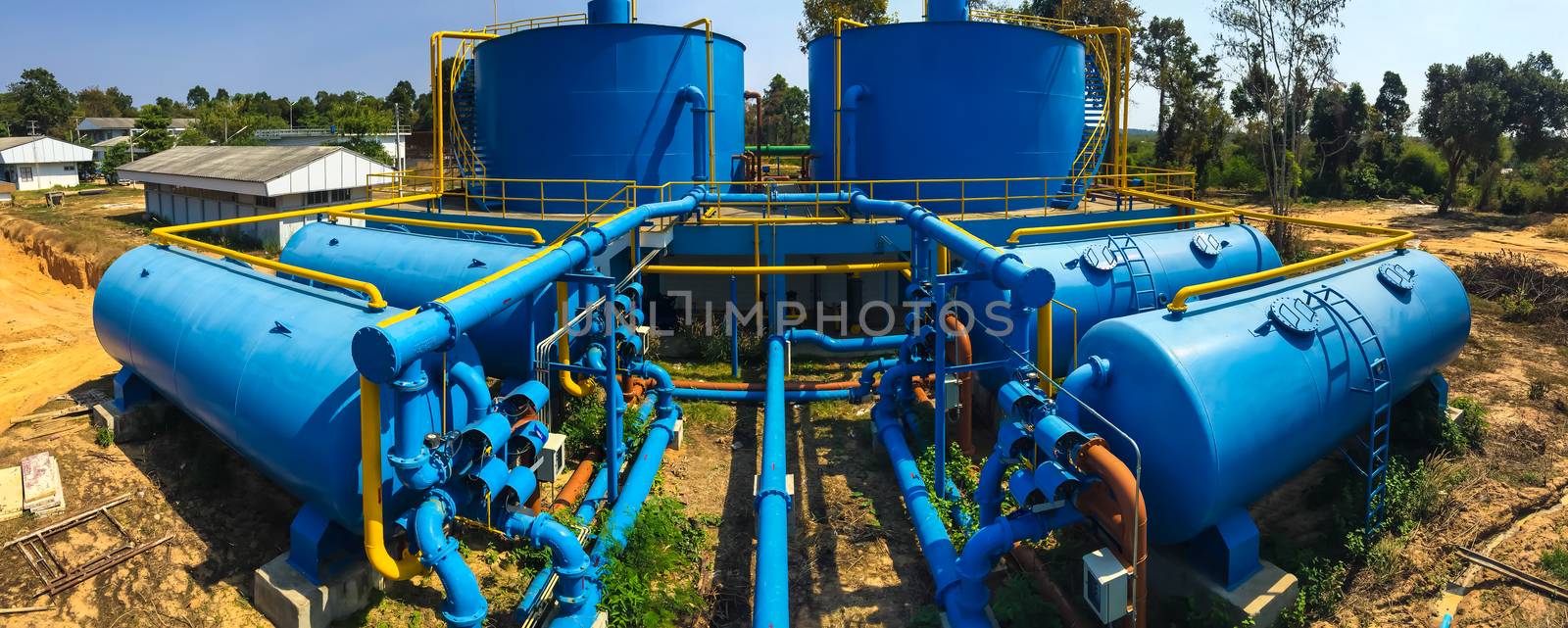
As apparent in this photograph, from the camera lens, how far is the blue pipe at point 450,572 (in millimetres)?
6602

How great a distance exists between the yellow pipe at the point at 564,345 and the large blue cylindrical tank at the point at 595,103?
295 inches

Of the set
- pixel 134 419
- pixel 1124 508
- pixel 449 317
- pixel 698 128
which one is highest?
pixel 698 128

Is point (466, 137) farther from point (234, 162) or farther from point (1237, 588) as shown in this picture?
point (234, 162)

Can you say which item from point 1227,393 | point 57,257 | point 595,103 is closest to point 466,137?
point 595,103

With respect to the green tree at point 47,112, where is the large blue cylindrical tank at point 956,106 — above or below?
below

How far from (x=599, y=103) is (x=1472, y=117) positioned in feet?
131

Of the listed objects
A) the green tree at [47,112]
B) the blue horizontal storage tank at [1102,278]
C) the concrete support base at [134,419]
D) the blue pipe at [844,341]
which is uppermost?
the green tree at [47,112]

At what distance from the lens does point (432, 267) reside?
11852mm

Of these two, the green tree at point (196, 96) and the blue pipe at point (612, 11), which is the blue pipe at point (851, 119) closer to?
the blue pipe at point (612, 11)

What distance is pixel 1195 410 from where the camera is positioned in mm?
6676

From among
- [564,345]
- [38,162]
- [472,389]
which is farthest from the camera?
[38,162]

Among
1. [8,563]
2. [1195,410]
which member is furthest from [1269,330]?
[8,563]

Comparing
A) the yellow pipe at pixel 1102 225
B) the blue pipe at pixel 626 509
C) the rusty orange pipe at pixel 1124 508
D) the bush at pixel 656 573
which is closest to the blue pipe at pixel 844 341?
the yellow pipe at pixel 1102 225

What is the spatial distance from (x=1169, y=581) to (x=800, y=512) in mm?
4063
